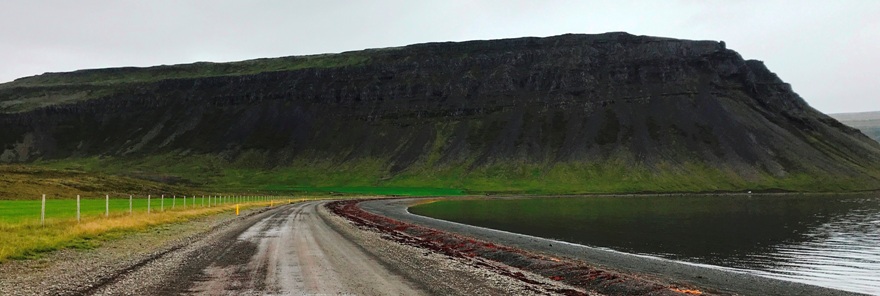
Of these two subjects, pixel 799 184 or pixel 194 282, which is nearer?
pixel 194 282

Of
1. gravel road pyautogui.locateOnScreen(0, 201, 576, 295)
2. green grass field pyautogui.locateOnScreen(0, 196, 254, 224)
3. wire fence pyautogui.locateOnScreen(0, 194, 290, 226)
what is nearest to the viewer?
gravel road pyautogui.locateOnScreen(0, 201, 576, 295)

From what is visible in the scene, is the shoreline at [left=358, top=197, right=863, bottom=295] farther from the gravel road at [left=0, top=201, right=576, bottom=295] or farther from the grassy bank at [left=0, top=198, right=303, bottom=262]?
the grassy bank at [left=0, top=198, right=303, bottom=262]

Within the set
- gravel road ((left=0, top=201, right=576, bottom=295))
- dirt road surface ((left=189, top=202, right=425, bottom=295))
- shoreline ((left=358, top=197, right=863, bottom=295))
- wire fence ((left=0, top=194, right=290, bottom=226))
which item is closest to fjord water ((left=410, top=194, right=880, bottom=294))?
shoreline ((left=358, top=197, right=863, bottom=295))

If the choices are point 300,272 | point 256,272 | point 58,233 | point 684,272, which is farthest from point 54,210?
point 684,272

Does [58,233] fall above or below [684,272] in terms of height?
above

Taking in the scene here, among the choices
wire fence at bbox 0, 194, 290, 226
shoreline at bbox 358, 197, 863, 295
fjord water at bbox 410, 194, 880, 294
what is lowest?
fjord water at bbox 410, 194, 880, 294

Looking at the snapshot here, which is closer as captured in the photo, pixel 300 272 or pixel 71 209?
pixel 300 272

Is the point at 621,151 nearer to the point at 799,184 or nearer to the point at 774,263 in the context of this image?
the point at 799,184

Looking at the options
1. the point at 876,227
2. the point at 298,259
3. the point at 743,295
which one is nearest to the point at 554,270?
the point at 743,295

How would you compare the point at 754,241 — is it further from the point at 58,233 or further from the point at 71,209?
the point at 71,209

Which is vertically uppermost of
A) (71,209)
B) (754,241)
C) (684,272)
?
(71,209)

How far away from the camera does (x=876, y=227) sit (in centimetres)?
4616

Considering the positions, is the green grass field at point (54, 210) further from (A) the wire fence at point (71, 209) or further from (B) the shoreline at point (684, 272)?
(B) the shoreline at point (684, 272)

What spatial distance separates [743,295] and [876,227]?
38575 millimetres
